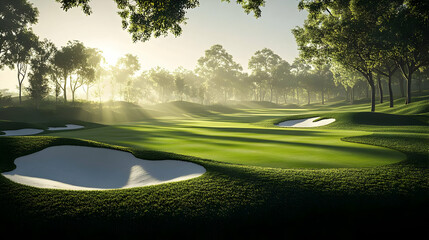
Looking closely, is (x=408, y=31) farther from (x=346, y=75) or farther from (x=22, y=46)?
(x=22, y=46)

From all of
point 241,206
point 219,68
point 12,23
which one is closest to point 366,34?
point 241,206

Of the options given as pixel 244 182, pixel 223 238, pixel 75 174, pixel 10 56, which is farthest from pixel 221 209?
pixel 10 56

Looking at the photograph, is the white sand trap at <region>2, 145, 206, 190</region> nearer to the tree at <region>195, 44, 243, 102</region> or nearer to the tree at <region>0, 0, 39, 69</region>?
the tree at <region>0, 0, 39, 69</region>

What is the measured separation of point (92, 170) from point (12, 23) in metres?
63.9

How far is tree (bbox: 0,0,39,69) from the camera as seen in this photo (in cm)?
5344

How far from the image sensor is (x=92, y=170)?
9.29 metres

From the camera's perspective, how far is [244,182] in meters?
7.48

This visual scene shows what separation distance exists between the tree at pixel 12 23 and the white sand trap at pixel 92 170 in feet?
198

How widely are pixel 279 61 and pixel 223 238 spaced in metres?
135

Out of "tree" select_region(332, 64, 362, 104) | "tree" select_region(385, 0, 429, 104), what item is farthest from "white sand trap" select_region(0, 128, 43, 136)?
"tree" select_region(332, 64, 362, 104)

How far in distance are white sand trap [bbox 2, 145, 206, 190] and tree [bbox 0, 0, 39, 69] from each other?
60.3m

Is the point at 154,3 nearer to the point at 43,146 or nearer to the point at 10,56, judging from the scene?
the point at 43,146

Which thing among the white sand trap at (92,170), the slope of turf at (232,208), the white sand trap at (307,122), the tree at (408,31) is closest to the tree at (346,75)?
the tree at (408,31)

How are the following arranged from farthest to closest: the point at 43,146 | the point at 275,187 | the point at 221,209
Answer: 1. the point at 43,146
2. the point at 275,187
3. the point at 221,209
